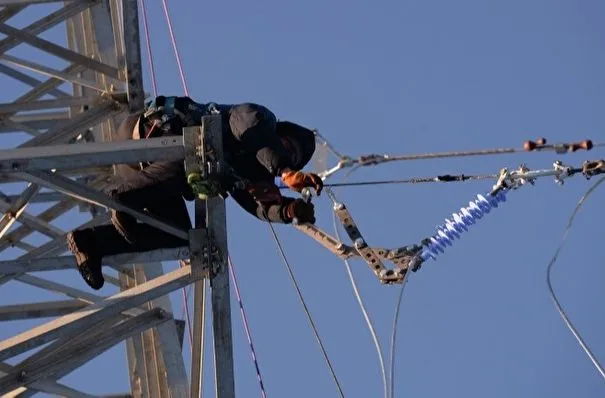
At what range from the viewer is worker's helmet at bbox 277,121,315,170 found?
15016mm

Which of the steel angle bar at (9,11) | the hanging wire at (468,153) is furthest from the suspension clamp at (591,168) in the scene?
the steel angle bar at (9,11)

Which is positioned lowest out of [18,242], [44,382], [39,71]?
[44,382]

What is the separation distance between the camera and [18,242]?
17.6 metres

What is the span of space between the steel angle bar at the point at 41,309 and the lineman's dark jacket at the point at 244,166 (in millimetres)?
2512

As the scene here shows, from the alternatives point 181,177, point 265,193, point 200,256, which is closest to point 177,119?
point 181,177

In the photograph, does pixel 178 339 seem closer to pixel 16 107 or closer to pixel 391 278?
pixel 16 107

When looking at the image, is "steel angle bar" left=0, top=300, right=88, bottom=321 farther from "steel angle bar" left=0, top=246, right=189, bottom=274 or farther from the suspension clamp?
the suspension clamp

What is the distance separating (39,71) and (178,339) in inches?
119

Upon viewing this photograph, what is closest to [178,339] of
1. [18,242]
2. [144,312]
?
[144,312]

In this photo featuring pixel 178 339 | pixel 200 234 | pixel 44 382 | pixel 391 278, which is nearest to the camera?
pixel 391 278

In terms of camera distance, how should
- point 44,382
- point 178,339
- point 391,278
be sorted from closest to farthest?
point 391,278, point 44,382, point 178,339

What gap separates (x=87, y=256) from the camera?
15.0 metres

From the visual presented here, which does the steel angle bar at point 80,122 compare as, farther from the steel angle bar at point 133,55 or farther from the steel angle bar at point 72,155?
the steel angle bar at point 72,155

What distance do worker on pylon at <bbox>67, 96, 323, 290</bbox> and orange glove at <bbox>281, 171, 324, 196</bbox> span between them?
0.11m
